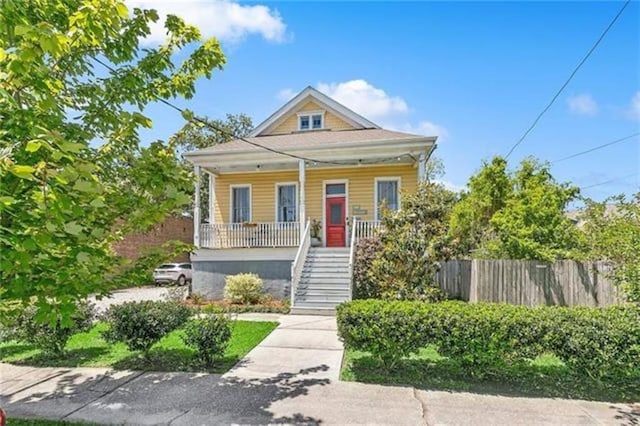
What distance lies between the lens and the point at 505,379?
5.59 metres

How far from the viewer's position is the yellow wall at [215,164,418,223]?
604 inches

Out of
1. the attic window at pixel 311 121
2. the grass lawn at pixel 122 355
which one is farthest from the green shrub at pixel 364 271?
the attic window at pixel 311 121

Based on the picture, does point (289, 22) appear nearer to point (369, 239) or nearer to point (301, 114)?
point (369, 239)

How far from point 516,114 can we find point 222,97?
12.3 metres

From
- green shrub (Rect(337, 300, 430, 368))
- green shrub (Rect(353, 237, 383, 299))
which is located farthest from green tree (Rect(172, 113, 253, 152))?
green shrub (Rect(337, 300, 430, 368))

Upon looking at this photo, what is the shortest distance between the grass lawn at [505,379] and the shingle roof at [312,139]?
8817 mm

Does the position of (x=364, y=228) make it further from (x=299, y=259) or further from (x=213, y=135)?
(x=213, y=135)

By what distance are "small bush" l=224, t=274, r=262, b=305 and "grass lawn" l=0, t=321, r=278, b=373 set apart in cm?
438

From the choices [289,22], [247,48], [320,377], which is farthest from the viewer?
[247,48]

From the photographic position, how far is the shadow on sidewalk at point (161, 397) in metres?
4.39

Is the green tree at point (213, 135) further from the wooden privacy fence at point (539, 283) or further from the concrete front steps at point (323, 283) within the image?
the wooden privacy fence at point (539, 283)

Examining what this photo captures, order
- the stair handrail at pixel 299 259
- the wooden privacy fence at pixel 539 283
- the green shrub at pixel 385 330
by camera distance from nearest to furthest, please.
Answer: the green shrub at pixel 385 330 → the wooden privacy fence at pixel 539 283 → the stair handrail at pixel 299 259

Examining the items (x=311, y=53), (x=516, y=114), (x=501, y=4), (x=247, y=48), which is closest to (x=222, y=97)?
(x=247, y=48)

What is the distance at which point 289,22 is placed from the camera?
803cm
